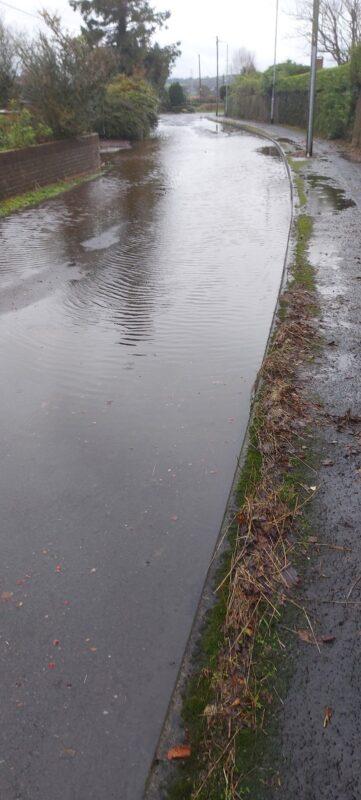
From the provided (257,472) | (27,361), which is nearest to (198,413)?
(257,472)

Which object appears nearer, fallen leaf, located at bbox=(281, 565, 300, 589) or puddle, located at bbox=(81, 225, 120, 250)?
fallen leaf, located at bbox=(281, 565, 300, 589)

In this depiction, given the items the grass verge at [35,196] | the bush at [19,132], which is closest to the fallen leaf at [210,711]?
the grass verge at [35,196]

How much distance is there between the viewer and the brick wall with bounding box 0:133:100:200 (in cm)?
1400

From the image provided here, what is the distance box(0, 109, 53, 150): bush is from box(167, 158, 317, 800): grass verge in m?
13.5

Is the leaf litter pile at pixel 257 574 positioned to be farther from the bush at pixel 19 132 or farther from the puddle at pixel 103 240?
the bush at pixel 19 132

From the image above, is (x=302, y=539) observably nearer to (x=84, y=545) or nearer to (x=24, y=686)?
(x=84, y=545)

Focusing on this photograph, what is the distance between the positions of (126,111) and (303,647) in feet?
101

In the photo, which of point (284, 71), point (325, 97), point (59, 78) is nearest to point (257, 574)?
point (59, 78)

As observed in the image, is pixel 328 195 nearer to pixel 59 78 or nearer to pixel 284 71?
pixel 59 78

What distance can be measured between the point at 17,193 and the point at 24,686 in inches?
552

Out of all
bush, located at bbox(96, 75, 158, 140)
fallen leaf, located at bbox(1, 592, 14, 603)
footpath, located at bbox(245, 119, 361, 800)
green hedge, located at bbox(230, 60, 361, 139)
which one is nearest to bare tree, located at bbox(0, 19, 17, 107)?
bush, located at bbox(96, 75, 158, 140)

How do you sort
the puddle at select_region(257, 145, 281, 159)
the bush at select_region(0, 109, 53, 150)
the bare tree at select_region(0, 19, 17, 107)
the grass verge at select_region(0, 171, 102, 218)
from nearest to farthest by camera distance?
the grass verge at select_region(0, 171, 102, 218) < the bush at select_region(0, 109, 53, 150) < the bare tree at select_region(0, 19, 17, 107) < the puddle at select_region(257, 145, 281, 159)

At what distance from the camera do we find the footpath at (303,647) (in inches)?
82.7

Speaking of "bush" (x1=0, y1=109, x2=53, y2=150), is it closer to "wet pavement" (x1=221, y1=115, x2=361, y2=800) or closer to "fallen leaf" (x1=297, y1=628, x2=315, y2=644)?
"wet pavement" (x1=221, y1=115, x2=361, y2=800)
